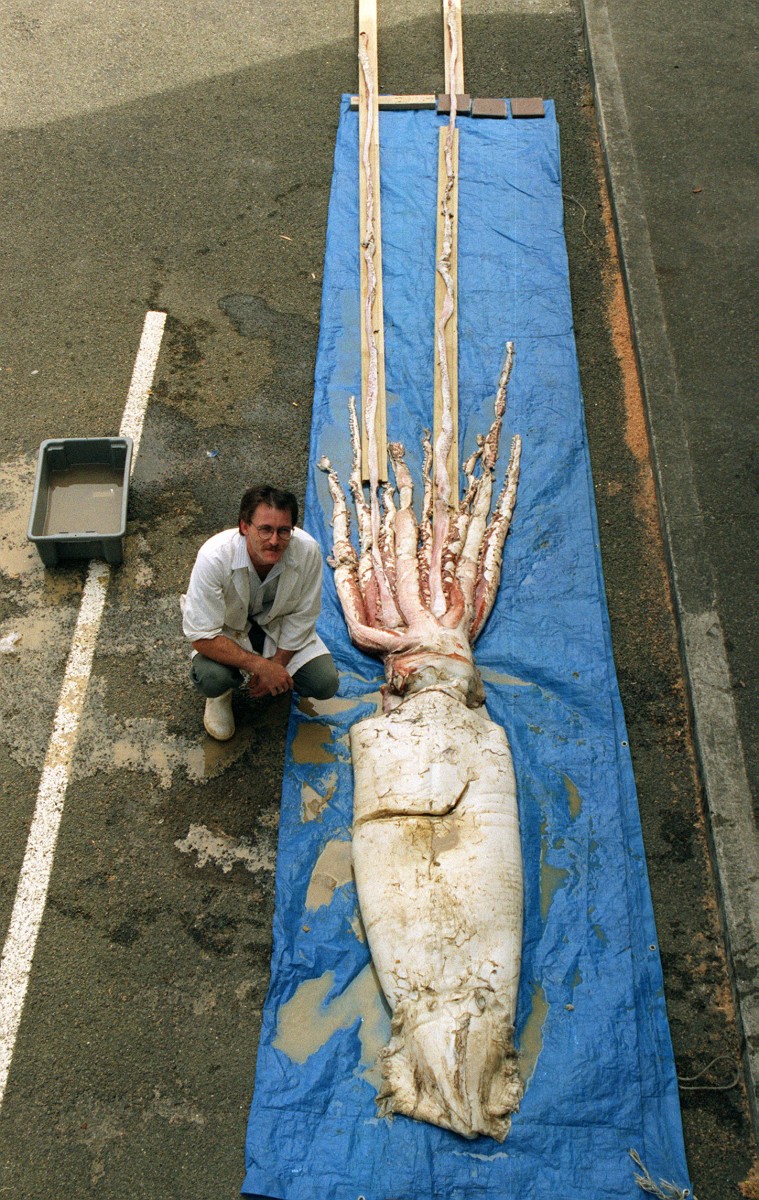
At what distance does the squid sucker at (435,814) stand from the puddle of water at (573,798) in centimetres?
35

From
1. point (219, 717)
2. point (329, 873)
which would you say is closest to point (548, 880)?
point (329, 873)

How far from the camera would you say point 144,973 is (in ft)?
14.1

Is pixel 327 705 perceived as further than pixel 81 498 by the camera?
No

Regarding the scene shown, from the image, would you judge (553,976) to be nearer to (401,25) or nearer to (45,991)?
(45,991)

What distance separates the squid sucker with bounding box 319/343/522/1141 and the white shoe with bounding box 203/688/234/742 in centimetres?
56

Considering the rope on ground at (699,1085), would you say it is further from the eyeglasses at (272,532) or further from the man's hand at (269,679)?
the eyeglasses at (272,532)

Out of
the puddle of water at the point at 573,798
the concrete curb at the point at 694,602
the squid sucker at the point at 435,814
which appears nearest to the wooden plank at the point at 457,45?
the concrete curb at the point at 694,602

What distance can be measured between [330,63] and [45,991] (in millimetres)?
6999

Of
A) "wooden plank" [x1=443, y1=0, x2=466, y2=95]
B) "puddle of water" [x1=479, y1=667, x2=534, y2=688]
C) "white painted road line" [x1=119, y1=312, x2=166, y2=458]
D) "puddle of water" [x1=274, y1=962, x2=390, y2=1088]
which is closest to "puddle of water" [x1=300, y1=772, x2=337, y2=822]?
"puddle of water" [x1=274, y1=962, x2=390, y2=1088]

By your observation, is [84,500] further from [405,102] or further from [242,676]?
[405,102]

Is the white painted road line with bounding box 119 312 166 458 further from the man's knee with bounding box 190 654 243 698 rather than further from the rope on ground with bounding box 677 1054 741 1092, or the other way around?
the rope on ground with bounding box 677 1054 741 1092

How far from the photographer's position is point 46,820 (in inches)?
184

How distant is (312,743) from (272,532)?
113 cm

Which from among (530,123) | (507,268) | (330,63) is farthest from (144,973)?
(330,63)
